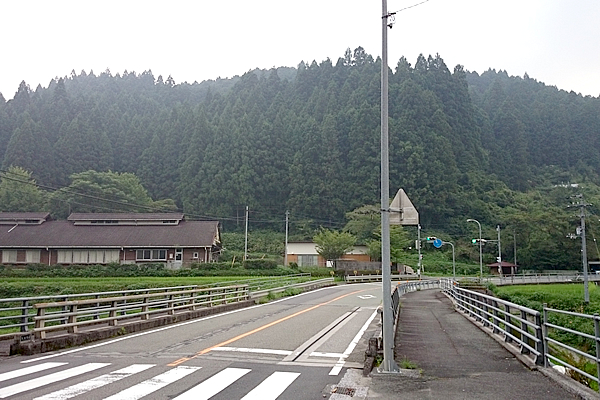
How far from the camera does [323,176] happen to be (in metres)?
115

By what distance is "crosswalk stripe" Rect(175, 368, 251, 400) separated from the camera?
26.9 feet

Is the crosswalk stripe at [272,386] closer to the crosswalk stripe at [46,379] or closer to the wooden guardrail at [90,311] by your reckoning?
the crosswalk stripe at [46,379]

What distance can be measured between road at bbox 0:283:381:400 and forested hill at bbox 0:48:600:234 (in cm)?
9367

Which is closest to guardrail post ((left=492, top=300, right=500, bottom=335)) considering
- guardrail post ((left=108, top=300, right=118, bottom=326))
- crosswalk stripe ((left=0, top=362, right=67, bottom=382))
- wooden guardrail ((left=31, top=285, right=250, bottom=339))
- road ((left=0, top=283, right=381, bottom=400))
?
road ((left=0, top=283, right=381, bottom=400))

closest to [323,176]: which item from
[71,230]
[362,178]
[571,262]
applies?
[362,178]

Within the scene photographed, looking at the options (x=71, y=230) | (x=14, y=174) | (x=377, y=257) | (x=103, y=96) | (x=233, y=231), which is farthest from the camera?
(x=103, y=96)

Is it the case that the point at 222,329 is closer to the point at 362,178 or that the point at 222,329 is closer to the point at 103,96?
the point at 362,178

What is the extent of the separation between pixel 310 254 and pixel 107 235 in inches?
1293

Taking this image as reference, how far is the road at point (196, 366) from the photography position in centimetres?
847

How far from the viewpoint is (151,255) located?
68.1m

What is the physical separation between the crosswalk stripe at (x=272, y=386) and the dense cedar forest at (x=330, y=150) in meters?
91.5

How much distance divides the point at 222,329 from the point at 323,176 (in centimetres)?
9785

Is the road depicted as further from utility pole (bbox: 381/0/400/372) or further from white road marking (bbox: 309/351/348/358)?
utility pole (bbox: 381/0/400/372)

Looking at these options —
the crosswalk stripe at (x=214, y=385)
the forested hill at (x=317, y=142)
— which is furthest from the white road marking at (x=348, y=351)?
the forested hill at (x=317, y=142)
